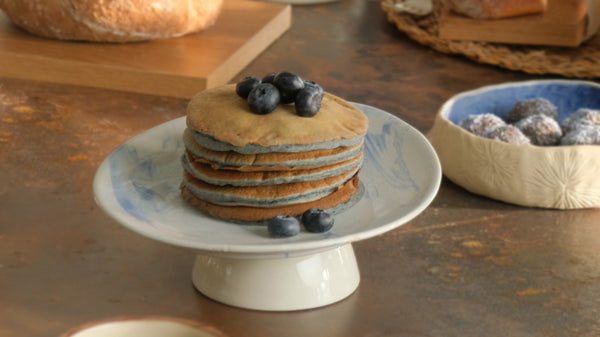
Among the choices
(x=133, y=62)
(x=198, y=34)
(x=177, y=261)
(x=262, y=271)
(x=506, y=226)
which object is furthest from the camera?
(x=198, y=34)

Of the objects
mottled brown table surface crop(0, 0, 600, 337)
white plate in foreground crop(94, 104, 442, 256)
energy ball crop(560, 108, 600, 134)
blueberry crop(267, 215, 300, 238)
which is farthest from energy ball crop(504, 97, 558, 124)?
blueberry crop(267, 215, 300, 238)

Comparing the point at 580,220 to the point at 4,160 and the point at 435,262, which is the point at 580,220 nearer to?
the point at 435,262

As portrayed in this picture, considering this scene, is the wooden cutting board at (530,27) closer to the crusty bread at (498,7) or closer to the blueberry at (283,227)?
the crusty bread at (498,7)

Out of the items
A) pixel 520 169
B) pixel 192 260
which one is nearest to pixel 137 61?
pixel 192 260

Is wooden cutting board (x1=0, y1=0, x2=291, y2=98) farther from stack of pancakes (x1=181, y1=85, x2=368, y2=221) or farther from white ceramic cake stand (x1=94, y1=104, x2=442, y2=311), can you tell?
stack of pancakes (x1=181, y1=85, x2=368, y2=221)

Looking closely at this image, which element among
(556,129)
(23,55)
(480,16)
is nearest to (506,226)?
(556,129)

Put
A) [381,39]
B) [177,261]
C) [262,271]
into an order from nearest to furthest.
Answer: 1. [262,271]
2. [177,261]
3. [381,39]
